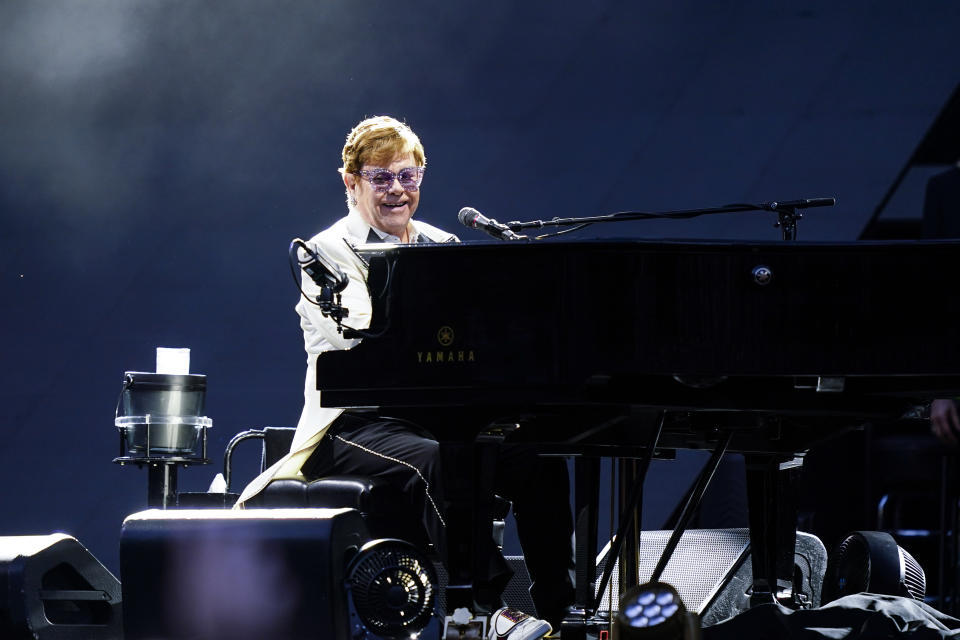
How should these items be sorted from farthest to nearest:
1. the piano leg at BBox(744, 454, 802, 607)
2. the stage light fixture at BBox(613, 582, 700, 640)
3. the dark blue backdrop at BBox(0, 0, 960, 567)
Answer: the dark blue backdrop at BBox(0, 0, 960, 567), the piano leg at BBox(744, 454, 802, 607), the stage light fixture at BBox(613, 582, 700, 640)

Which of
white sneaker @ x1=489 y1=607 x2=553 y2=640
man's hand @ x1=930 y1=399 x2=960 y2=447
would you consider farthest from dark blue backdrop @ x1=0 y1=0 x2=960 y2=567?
white sneaker @ x1=489 y1=607 x2=553 y2=640

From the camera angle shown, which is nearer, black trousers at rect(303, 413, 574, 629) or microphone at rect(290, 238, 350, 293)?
microphone at rect(290, 238, 350, 293)

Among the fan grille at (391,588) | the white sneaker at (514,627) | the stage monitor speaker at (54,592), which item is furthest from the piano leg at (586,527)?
the stage monitor speaker at (54,592)

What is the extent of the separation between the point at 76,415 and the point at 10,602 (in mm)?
3230

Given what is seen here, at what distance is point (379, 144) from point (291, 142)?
2703mm

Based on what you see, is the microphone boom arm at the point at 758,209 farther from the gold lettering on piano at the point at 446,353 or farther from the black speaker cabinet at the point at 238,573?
the black speaker cabinet at the point at 238,573

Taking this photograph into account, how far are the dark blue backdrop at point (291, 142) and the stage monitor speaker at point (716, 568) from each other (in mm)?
1985

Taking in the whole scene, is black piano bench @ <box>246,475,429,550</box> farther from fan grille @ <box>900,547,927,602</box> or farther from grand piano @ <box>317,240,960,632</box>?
fan grille @ <box>900,547,927,602</box>

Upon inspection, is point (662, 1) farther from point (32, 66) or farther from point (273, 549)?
point (273, 549)

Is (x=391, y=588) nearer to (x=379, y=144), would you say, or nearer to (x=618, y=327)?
(x=618, y=327)

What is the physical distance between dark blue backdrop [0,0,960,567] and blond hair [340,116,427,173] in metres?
2.42

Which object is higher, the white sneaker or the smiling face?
the smiling face

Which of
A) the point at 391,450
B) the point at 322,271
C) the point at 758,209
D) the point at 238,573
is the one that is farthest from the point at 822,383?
the point at 238,573

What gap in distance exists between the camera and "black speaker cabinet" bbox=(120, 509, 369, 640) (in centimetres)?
261
